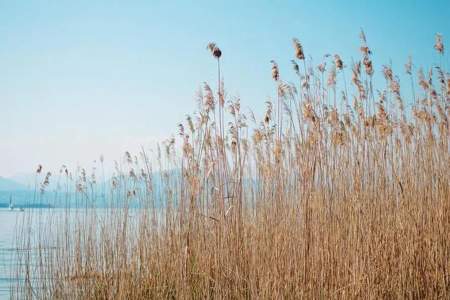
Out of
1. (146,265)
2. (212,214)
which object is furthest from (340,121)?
(146,265)

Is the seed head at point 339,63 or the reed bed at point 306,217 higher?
the seed head at point 339,63

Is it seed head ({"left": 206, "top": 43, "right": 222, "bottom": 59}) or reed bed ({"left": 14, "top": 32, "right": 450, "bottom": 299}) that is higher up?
seed head ({"left": 206, "top": 43, "right": 222, "bottom": 59})

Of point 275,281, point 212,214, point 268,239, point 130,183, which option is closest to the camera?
point 275,281

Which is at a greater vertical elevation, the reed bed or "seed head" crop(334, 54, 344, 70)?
"seed head" crop(334, 54, 344, 70)

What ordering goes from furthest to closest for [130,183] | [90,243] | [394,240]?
[130,183] < [90,243] < [394,240]

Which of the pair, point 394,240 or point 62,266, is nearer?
point 394,240

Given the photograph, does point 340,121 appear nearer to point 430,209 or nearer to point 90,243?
point 430,209

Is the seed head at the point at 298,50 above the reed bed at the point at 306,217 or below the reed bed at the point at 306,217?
above

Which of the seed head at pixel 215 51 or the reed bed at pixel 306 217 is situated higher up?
the seed head at pixel 215 51

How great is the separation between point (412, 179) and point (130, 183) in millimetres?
2723

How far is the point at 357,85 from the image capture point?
10.7ft

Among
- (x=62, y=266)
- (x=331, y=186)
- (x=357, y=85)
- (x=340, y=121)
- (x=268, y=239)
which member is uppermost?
(x=357, y=85)

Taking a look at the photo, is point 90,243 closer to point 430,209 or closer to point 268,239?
point 268,239

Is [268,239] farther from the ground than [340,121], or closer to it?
closer to it
